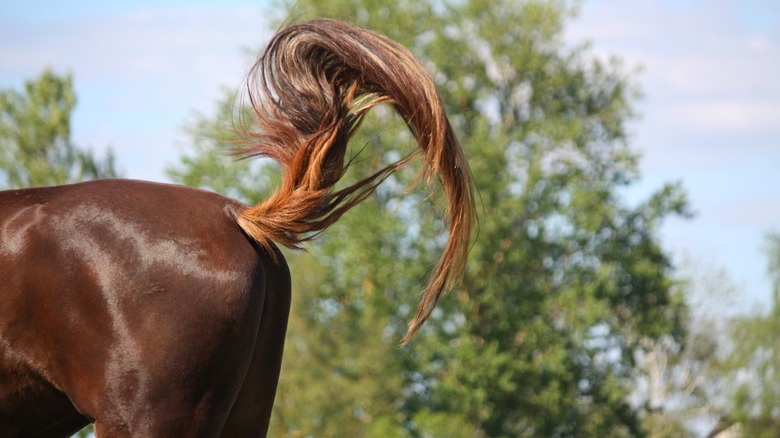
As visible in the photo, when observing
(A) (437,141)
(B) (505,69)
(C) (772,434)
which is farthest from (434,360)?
(A) (437,141)

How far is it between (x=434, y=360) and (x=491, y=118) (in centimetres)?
769

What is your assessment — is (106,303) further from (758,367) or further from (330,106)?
(758,367)

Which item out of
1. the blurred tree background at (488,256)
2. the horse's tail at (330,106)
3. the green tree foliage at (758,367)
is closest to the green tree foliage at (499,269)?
the blurred tree background at (488,256)

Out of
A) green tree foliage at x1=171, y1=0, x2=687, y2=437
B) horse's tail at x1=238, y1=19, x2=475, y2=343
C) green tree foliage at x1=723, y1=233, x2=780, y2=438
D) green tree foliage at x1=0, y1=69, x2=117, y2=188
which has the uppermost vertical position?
green tree foliage at x1=723, y1=233, x2=780, y2=438

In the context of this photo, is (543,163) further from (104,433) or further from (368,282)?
(104,433)

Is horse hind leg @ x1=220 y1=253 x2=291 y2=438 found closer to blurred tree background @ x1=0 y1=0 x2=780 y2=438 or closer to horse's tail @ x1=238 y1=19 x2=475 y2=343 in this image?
horse's tail @ x1=238 y1=19 x2=475 y2=343

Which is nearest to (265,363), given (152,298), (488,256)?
(152,298)

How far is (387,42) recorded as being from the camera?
3.08m

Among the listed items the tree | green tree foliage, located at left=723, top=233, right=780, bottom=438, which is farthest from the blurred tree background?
green tree foliage, located at left=723, top=233, right=780, bottom=438

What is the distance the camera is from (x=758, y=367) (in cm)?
3675

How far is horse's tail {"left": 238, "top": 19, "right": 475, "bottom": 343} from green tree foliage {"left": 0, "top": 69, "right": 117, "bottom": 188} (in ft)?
80.5

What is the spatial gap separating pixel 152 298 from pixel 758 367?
3768 cm

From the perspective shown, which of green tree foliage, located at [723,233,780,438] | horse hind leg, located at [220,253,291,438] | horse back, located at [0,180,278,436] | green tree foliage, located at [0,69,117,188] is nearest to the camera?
horse back, located at [0,180,278,436]

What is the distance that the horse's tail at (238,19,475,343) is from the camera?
2.96 meters
